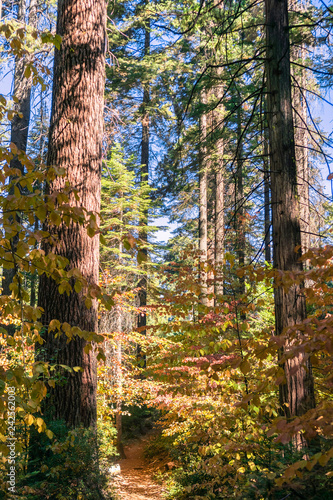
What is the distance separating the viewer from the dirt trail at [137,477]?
681cm

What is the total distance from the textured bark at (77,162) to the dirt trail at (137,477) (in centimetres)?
245

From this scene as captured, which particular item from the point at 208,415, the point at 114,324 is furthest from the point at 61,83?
the point at 114,324

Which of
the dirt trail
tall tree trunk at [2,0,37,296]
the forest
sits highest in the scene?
tall tree trunk at [2,0,37,296]

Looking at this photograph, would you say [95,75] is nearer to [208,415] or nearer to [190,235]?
[208,415]

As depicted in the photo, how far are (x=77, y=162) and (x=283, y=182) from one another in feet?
7.29

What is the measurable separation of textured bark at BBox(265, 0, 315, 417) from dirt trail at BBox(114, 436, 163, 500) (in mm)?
3570

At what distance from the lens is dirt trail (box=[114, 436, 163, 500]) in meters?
6.81

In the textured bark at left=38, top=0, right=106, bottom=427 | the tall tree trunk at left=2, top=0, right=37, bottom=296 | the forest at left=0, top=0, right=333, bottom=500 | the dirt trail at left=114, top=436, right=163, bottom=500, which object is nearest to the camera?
the forest at left=0, top=0, right=333, bottom=500

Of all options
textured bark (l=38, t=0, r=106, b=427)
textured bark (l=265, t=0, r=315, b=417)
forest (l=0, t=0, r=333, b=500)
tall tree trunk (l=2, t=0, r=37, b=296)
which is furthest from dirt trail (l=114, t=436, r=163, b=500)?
tall tree trunk (l=2, t=0, r=37, b=296)

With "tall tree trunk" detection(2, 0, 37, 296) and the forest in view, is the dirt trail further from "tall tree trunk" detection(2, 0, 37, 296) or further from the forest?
"tall tree trunk" detection(2, 0, 37, 296)

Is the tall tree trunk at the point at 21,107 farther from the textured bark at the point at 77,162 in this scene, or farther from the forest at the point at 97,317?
the textured bark at the point at 77,162

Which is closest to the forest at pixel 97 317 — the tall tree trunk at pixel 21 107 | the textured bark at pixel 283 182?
the textured bark at pixel 283 182

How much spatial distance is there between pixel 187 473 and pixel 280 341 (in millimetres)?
5697

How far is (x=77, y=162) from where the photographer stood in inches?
159
